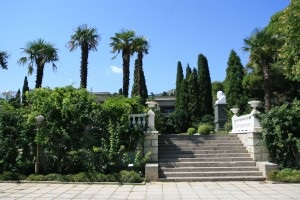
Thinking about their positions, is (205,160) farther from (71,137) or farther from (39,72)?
(39,72)

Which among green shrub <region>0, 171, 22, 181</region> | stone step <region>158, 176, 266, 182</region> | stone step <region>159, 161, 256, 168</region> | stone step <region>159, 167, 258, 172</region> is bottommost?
stone step <region>158, 176, 266, 182</region>

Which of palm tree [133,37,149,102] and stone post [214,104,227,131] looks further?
palm tree [133,37,149,102]

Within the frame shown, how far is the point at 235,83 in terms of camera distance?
3381 centimetres

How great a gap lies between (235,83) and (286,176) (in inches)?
902

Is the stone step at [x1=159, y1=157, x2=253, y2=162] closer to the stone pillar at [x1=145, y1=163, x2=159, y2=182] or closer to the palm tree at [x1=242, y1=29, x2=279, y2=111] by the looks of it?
the stone pillar at [x1=145, y1=163, x2=159, y2=182]

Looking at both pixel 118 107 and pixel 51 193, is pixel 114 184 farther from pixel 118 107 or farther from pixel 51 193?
pixel 118 107

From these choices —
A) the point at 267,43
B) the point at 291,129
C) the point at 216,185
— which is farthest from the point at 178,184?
the point at 267,43

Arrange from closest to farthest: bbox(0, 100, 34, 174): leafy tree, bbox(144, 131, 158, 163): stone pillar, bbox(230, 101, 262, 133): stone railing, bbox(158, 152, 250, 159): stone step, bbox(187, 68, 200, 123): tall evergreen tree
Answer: bbox(0, 100, 34, 174): leafy tree → bbox(144, 131, 158, 163): stone pillar → bbox(158, 152, 250, 159): stone step → bbox(230, 101, 262, 133): stone railing → bbox(187, 68, 200, 123): tall evergreen tree

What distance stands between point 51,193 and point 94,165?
3276 millimetres

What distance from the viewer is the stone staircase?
41.2 feet

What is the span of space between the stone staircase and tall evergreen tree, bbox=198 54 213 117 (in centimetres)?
2000

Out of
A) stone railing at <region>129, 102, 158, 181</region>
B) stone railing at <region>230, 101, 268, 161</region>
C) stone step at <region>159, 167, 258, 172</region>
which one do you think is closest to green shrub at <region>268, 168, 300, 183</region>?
stone step at <region>159, 167, 258, 172</region>

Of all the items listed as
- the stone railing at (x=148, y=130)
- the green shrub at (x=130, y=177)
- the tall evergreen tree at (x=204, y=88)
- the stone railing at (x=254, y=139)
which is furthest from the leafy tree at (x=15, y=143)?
the tall evergreen tree at (x=204, y=88)

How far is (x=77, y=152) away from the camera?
13.0 m
